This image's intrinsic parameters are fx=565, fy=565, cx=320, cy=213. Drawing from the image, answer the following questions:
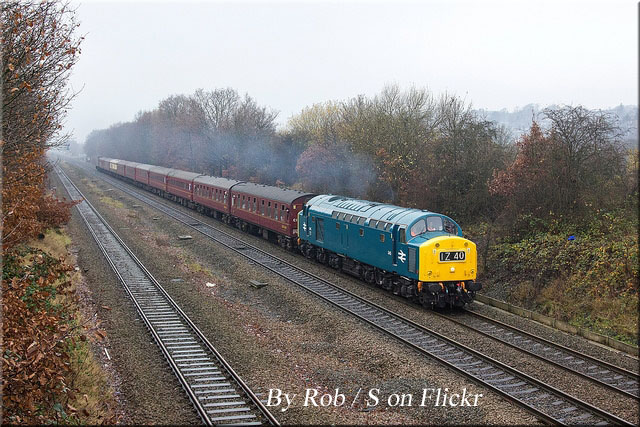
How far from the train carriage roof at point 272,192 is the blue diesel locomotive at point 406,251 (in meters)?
5.39

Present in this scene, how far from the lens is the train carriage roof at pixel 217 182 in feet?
129

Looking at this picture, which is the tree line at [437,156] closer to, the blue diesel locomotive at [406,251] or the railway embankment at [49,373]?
the blue diesel locomotive at [406,251]

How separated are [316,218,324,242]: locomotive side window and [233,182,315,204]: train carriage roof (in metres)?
3.68

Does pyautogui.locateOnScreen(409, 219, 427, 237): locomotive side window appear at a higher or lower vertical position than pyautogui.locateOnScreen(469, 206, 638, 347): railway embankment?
higher

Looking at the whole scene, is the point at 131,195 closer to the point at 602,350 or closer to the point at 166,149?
the point at 166,149

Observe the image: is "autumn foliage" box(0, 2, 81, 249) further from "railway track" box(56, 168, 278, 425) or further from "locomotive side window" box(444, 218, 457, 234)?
"locomotive side window" box(444, 218, 457, 234)

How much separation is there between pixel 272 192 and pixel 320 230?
7.72m

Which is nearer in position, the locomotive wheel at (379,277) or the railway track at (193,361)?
the railway track at (193,361)

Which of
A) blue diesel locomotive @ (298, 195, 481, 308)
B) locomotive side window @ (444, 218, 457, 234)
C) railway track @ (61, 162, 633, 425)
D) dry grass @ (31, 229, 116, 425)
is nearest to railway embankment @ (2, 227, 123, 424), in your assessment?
dry grass @ (31, 229, 116, 425)

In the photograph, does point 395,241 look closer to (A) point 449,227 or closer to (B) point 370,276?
(A) point 449,227

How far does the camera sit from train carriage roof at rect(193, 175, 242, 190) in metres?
39.5

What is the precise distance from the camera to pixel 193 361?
1348cm

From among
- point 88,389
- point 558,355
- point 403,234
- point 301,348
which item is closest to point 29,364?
point 88,389

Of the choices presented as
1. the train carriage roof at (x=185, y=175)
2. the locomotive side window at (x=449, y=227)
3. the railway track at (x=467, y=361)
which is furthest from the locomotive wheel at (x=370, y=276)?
the train carriage roof at (x=185, y=175)
